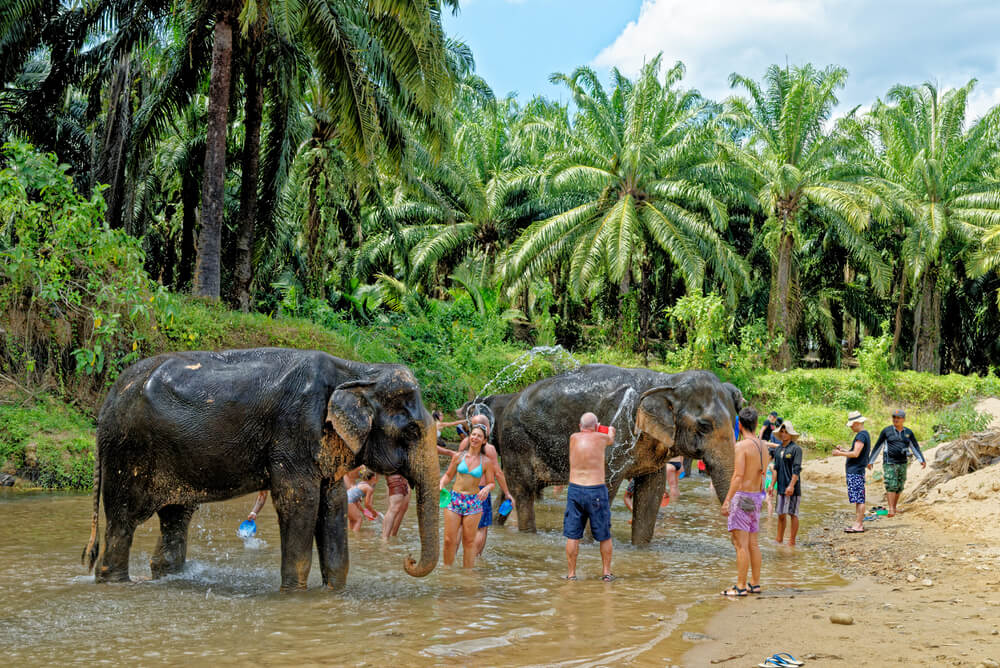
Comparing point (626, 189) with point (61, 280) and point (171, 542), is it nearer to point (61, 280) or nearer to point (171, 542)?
point (61, 280)

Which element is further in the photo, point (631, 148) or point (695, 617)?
point (631, 148)

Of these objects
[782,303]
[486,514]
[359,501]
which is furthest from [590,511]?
[782,303]

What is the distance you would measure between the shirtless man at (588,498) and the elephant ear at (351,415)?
2286 mm

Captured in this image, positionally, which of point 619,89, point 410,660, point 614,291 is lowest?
point 410,660

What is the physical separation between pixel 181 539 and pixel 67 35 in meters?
16.2

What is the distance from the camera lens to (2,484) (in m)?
13.0

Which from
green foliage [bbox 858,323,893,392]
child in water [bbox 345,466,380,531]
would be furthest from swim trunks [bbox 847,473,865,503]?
green foliage [bbox 858,323,893,392]

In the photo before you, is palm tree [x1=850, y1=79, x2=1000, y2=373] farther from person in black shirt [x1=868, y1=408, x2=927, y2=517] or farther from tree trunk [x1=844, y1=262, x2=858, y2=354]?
person in black shirt [x1=868, y1=408, x2=927, y2=517]

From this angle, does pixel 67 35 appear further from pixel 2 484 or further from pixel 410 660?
pixel 410 660

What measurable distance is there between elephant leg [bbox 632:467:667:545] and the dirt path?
2012mm

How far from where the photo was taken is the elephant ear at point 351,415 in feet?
24.9

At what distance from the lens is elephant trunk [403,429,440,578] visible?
777 centimetres

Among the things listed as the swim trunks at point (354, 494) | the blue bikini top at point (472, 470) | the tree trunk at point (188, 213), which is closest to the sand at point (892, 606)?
the blue bikini top at point (472, 470)

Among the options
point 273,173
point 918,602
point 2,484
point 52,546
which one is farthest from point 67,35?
point 918,602
